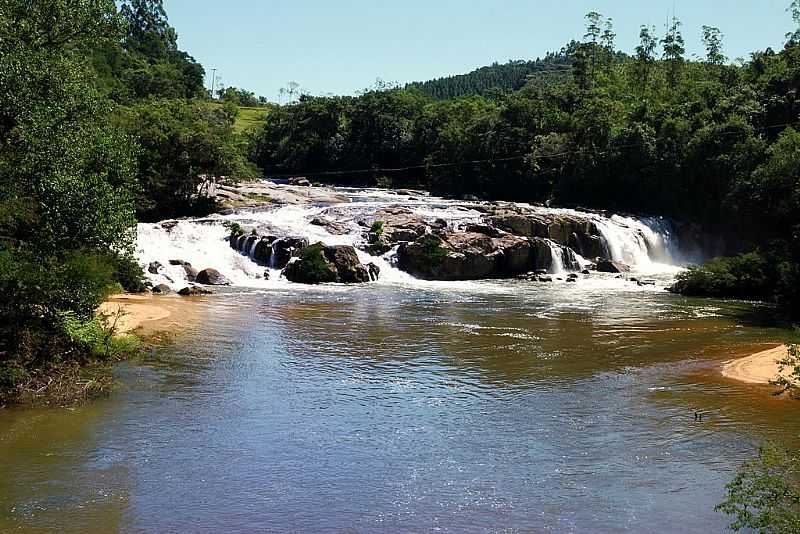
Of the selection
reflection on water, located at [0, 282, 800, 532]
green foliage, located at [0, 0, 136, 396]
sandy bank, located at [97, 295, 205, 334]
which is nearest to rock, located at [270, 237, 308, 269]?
sandy bank, located at [97, 295, 205, 334]

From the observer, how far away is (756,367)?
20656 mm

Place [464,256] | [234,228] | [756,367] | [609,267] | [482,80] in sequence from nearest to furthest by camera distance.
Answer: [756,367] < [464,256] < [234,228] < [609,267] < [482,80]

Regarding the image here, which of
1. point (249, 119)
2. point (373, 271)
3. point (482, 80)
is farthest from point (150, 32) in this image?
point (373, 271)

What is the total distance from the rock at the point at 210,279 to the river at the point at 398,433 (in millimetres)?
8198

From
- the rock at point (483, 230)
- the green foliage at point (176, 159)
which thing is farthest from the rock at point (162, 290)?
the rock at point (483, 230)

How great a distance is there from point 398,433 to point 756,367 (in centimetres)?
1067

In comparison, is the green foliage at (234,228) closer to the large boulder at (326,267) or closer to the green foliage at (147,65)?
the large boulder at (326,267)

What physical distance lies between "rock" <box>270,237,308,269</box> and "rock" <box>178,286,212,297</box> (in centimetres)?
581

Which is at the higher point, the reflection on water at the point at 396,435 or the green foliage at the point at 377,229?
the green foliage at the point at 377,229

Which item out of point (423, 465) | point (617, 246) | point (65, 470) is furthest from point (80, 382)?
point (617, 246)

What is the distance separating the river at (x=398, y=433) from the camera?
11.8 metres

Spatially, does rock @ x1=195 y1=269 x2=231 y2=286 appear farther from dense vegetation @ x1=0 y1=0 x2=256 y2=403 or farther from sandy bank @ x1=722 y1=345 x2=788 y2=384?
sandy bank @ x1=722 y1=345 x2=788 y2=384

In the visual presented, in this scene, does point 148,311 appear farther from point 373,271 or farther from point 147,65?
point 147,65

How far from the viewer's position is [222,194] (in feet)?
168
